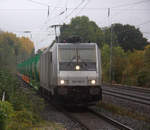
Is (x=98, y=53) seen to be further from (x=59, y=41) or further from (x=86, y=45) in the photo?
(x=59, y=41)

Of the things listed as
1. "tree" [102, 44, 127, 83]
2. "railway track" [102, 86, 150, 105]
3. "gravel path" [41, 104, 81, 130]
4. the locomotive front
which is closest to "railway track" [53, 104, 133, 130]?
"gravel path" [41, 104, 81, 130]

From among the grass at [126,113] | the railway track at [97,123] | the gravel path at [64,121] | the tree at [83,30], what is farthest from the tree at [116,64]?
the gravel path at [64,121]

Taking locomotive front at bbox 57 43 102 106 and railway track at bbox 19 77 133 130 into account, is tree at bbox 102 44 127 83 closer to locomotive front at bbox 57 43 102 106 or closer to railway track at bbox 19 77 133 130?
locomotive front at bbox 57 43 102 106

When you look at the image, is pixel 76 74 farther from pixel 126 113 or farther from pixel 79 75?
pixel 126 113

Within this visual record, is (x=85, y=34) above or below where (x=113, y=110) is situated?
above

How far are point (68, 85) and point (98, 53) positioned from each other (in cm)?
215

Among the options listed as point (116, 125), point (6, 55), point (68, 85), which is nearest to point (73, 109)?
point (68, 85)

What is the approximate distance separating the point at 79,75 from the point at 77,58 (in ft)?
2.98

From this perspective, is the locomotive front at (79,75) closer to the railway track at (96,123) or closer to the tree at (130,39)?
the railway track at (96,123)

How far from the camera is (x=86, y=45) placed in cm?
Result: 1334

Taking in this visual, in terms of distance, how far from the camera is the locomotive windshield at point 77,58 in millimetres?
12703

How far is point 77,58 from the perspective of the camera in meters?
13.0

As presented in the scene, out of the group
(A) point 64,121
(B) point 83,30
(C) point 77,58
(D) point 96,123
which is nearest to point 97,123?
(D) point 96,123

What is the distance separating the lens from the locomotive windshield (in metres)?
12.7
